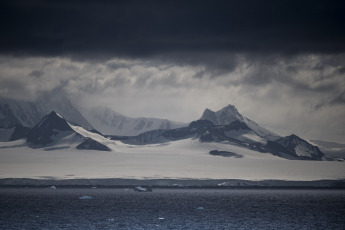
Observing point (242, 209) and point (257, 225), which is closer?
point (257, 225)

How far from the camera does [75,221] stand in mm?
150375

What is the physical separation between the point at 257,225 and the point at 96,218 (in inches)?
1594

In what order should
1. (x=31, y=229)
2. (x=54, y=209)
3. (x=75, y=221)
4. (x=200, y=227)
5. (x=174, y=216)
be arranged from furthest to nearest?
(x=54, y=209) → (x=174, y=216) → (x=75, y=221) → (x=200, y=227) → (x=31, y=229)

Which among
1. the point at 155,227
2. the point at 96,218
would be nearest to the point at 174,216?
the point at 96,218

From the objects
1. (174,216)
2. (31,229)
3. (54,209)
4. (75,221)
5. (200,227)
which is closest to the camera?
(31,229)

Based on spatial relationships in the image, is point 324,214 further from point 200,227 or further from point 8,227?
point 8,227

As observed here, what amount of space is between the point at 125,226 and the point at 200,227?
16.1 metres

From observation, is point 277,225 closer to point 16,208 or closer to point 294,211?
point 294,211

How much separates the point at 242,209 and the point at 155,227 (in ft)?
216

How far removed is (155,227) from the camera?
136875mm

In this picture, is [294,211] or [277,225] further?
[294,211]

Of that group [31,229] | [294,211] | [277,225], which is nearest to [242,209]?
[294,211]

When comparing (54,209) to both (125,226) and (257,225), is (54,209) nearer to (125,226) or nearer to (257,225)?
(125,226)

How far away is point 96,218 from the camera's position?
523 ft
